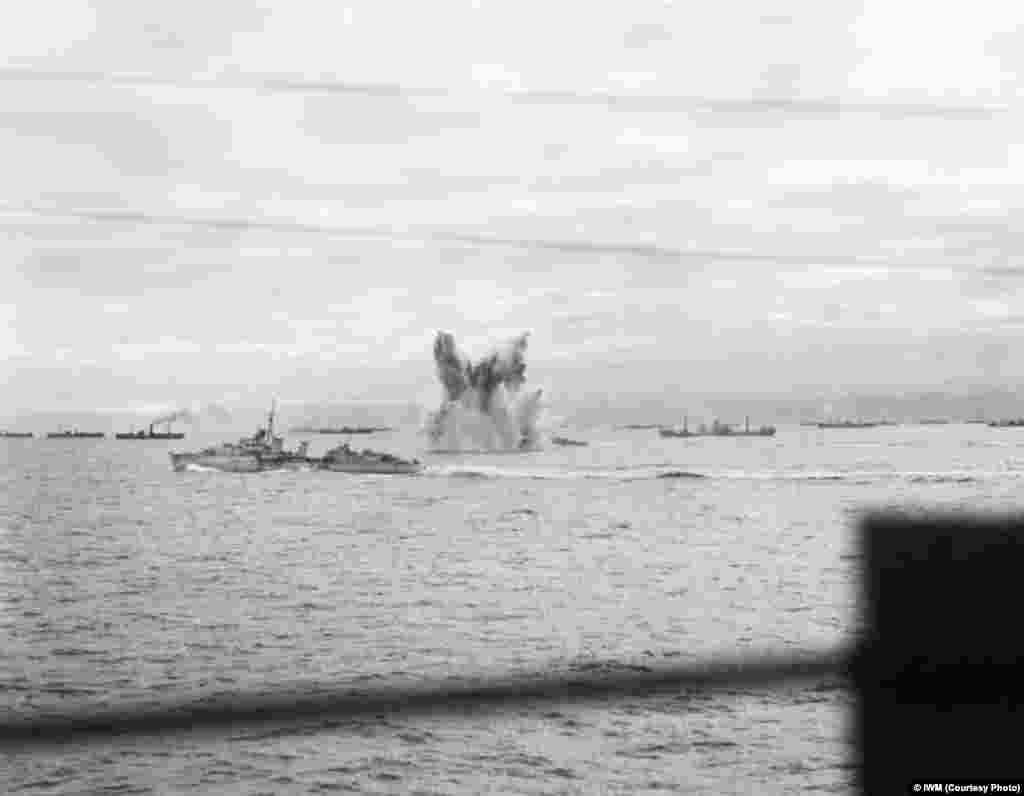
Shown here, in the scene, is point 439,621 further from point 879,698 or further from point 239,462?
point 239,462

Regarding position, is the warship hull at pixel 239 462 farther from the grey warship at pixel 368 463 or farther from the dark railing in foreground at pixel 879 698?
the dark railing in foreground at pixel 879 698

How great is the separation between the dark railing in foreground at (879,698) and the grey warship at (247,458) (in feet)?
177

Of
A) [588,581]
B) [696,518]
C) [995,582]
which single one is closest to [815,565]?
[995,582]

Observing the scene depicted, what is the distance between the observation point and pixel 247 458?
7406 cm

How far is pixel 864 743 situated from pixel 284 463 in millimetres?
64450

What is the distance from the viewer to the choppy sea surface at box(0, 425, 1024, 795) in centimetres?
1279

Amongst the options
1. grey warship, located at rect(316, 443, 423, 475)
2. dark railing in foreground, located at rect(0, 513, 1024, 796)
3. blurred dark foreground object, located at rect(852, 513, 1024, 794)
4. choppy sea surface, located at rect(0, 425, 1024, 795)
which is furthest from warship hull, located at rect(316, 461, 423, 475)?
dark railing in foreground, located at rect(0, 513, 1024, 796)

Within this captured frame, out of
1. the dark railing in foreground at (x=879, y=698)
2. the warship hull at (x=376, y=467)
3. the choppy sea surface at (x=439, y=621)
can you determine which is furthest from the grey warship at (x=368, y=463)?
the dark railing in foreground at (x=879, y=698)

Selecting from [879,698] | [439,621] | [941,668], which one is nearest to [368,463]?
[439,621]

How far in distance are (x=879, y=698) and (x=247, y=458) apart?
62.3 m

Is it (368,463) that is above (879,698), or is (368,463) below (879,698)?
above

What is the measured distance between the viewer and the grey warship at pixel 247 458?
74062mm

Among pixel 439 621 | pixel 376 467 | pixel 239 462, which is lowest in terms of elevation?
pixel 439 621

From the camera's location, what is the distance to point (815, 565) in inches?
1321
